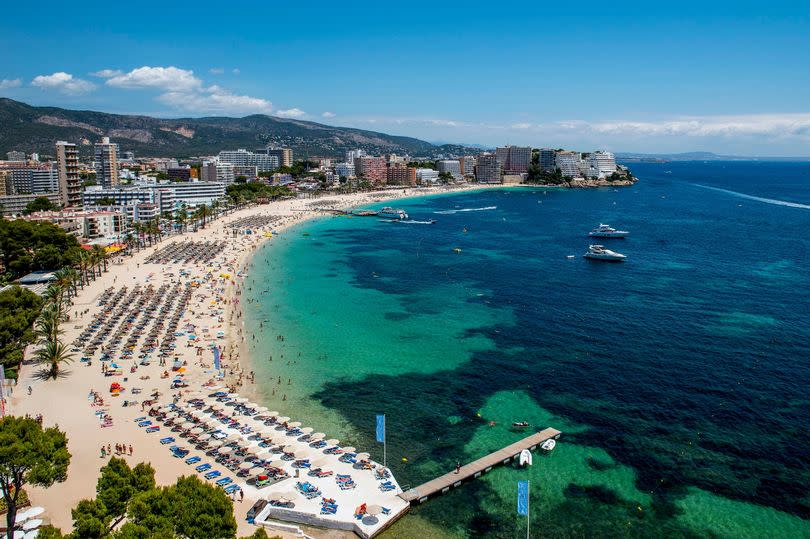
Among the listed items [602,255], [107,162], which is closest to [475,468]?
[602,255]

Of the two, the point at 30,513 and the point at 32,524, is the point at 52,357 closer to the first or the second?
the point at 30,513

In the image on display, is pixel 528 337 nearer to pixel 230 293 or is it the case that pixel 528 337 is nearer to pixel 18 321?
pixel 230 293

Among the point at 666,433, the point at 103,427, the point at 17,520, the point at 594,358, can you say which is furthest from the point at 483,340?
the point at 17,520

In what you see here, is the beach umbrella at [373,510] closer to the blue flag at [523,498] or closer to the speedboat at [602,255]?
the blue flag at [523,498]

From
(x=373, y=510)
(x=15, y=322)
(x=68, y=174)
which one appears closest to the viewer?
(x=373, y=510)

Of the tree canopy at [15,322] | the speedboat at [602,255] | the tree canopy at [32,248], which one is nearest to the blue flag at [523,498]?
the tree canopy at [15,322]

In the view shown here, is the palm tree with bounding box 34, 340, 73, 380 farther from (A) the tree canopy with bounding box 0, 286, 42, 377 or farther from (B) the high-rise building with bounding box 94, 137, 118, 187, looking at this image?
(B) the high-rise building with bounding box 94, 137, 118, 187
